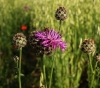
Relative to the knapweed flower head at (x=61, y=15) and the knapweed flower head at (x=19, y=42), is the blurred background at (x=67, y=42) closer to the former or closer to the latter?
the knapweed flower head at (x=61, y=15)

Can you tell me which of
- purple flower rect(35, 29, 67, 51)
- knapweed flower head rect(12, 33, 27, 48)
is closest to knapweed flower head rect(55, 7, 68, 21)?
purple flower rect(35, 29, 67, 51)

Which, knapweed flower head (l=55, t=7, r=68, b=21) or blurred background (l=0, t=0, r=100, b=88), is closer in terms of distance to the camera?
knapweed flower head (l=55, t=7, r=68, b=21)

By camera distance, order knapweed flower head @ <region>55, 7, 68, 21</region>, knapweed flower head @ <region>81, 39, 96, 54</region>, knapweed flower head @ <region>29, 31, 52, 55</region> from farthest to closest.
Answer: knapweed flower head @ <region>55, 7, 68, 21</region> → knapweed flower head @ <region>81, 39, 96, 54</region> → knapweed flower head @ <region>29, 31, 52, 55</region>

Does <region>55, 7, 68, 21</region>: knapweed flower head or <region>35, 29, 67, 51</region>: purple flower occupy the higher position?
<region>55, 7, 68, 21</region>: knapweed flower head

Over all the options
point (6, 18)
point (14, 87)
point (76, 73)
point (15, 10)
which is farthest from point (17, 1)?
point (76, 73)

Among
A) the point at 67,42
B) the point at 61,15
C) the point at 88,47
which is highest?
the point at 61,15

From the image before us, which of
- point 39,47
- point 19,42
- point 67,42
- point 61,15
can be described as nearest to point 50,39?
point 39,47

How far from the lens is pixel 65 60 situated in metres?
3.40

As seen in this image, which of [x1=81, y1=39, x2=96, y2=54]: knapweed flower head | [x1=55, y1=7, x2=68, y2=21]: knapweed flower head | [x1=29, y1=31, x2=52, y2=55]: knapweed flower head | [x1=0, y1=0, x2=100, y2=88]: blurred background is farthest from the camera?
[x1=0, y1=0, x2=100, y2=88]: blurred background

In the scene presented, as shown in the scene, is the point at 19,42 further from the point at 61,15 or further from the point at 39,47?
the point at 61,15

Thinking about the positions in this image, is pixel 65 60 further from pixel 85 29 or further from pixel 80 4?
pixel 80 4

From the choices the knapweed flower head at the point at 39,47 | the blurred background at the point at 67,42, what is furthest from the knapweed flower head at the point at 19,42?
the blurred background at the point at 67,42

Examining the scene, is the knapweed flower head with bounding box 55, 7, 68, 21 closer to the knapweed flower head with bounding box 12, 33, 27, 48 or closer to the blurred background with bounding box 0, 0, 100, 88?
the knapweed flower head with bounding box 12, 33, 27, 48

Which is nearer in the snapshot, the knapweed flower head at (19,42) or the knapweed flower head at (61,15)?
the knapweed flower head at (19,42)
